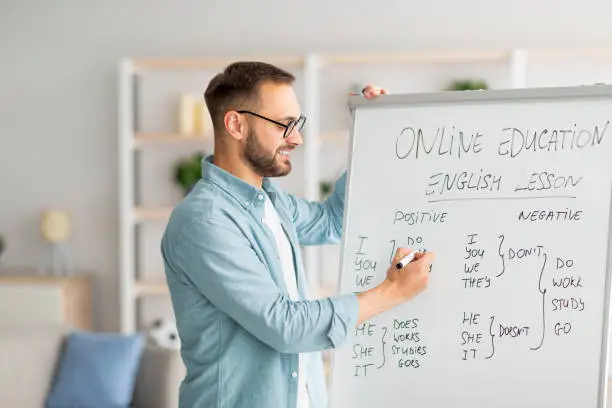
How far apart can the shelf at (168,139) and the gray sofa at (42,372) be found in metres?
1.47

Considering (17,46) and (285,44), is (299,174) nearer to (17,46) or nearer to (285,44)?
(285,44)

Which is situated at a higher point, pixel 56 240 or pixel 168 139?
pixel 168 139

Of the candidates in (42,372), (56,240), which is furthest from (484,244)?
(56,240)

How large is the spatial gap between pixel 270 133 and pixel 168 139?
2.98 metres

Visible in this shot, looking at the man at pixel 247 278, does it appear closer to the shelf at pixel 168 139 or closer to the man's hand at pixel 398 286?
the man's hand at pixel 398 286

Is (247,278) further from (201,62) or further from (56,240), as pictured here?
(56,240)

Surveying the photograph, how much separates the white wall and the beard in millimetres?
3016

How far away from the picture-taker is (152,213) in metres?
4.98

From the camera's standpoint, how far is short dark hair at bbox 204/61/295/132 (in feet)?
6.70

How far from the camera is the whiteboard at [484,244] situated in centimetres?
193

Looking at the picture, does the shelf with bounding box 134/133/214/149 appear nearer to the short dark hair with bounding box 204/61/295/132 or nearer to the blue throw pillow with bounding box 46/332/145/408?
the blue throw pillow with bounding box 46/332/145/408

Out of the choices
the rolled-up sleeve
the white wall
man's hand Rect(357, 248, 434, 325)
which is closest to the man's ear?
the rolled-up sleeve

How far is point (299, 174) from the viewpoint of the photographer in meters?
5.00

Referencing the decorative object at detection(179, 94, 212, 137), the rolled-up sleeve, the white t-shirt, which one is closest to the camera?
the rolled-up sleeve
